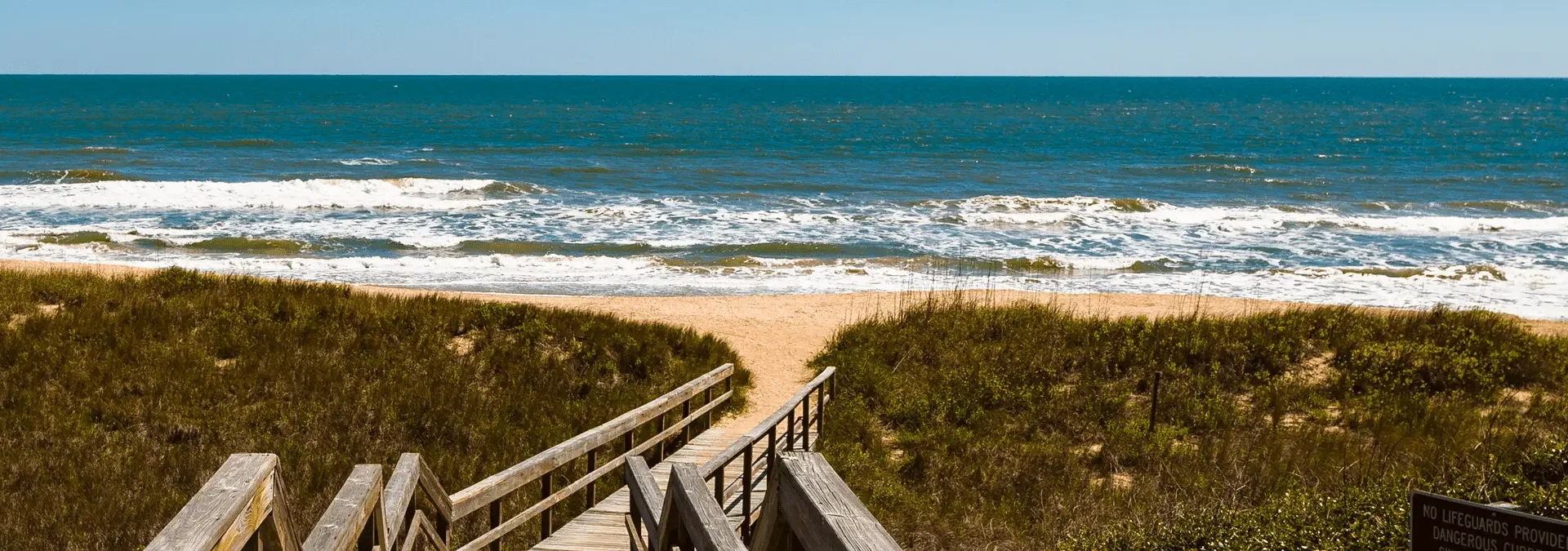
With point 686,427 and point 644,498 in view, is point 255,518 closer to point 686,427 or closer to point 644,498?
point 644,498

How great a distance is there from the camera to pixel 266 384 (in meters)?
12.2

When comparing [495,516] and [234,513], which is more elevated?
[234,513]

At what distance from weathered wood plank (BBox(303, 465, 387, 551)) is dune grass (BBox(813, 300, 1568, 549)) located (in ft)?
13.4

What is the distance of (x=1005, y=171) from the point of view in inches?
2002

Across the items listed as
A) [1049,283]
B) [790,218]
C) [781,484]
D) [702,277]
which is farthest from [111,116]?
[781,484]

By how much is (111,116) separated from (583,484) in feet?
286

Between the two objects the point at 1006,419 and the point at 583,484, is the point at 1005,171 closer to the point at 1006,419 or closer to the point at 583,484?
the point at 1006,419

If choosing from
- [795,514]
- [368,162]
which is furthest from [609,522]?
[368,162]

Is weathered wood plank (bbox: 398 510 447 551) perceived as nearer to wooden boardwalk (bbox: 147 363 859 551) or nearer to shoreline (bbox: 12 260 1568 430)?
wooden boardwalk (bbox: 147 363 859 551)

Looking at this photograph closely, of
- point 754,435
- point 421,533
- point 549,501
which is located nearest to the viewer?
point 421,533

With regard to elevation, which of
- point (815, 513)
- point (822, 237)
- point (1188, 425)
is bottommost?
point (822, 237)

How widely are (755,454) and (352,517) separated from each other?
265 inches

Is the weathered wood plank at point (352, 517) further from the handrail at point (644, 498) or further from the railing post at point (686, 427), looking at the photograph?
the railing post at point (686, 427)

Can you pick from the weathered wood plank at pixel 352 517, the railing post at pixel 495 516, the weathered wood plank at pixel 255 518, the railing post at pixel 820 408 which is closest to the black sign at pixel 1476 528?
the weathered wood plank at pixel 255 518
